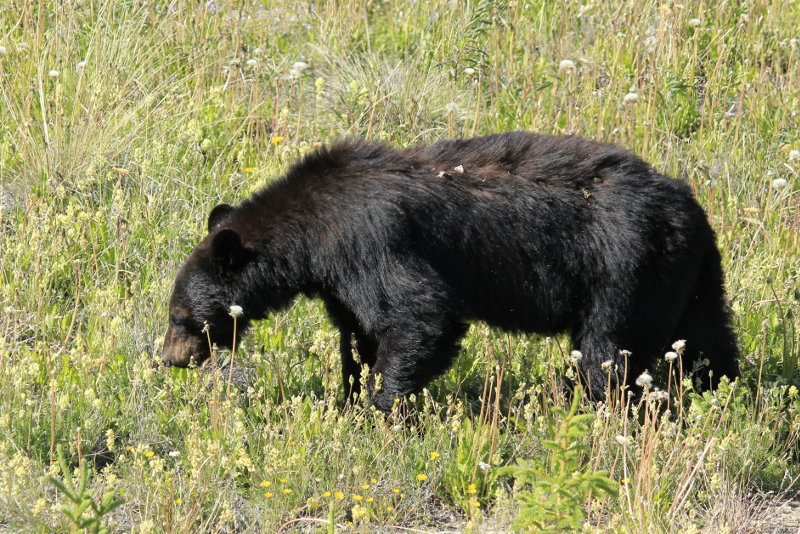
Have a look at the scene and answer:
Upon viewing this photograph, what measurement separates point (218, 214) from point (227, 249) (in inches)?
19.9

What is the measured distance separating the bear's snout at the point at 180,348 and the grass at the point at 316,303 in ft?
0.40

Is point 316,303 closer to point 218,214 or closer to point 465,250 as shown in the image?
point 218,214

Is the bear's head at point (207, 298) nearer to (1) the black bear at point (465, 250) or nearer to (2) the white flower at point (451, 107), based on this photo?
(1) the black bear at point (465, 250)

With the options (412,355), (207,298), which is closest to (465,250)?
(412,355)

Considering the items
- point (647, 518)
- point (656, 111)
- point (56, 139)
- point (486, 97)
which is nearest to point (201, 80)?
point (56, 139)

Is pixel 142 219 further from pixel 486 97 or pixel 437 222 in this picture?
pixel 486 97

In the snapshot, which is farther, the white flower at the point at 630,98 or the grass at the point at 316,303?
the white flower at the point at 630,98

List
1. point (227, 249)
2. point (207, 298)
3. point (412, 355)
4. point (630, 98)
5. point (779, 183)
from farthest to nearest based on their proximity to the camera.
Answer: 1. point (630, 98)
2. point (779, 183)
3. point (207, 298)
4. point (227, 249)
5. point (412, 355)

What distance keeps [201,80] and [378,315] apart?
3318mm

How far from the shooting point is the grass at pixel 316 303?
420cm

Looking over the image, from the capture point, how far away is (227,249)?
4.85 m

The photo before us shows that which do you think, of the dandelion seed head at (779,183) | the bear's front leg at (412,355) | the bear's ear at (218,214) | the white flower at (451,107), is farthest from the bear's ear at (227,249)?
the dandelion seed head at (779,183)

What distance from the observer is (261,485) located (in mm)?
4133

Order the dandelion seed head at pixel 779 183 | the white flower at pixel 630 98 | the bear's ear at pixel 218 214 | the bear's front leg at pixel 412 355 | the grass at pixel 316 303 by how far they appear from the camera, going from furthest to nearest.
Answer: the white flower at pixel 630 98 → the dandelion seed head at pixel 779 183 → the bear's ear at pixel 218 214 → the bear's front leg at pixel 412 355 → the grass at pixel 316 303
